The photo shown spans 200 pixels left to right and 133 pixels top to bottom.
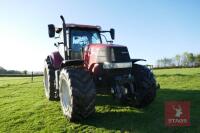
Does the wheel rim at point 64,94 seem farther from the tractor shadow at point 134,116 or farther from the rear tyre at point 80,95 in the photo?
the tractor shadow at point 134,116

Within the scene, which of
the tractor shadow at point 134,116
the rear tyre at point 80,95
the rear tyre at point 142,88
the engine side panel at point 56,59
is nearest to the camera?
the tractor shadow at point 134,116

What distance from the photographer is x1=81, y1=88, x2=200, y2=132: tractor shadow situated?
9.05 m

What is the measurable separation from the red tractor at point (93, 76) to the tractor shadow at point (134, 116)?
1.34ft

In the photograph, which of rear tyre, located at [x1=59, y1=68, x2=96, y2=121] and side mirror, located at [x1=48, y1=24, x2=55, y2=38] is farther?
side mirror, located at [x1=48, y1=24, x2=55, y2=38]

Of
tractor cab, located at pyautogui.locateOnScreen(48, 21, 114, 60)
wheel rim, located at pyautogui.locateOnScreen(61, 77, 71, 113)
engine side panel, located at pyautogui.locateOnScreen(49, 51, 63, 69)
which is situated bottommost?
wheel rim, located at pyautogui.locateOnScreen(61, 77, 71, 113)

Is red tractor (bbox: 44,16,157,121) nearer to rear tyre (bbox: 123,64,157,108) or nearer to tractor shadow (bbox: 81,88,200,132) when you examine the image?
rear tyre (bbox: 123,64,157,108)

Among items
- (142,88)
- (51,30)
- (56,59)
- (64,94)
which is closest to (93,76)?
(64,94)

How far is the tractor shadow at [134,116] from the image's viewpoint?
905 cm

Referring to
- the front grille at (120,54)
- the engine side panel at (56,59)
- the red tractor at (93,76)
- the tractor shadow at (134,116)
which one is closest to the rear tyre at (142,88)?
the red tractor at (93,76)

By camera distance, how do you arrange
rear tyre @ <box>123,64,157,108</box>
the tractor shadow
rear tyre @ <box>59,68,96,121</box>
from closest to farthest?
the tractor shadow → rear tyre @ <box>59,68,96,121</box> → rear tyre @ <box>123,64,157,108</box>

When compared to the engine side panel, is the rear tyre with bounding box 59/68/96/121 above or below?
below

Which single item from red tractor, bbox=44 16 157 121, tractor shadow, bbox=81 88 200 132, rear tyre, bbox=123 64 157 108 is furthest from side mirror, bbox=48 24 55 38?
rear tyre, bbox=123 64 157 108

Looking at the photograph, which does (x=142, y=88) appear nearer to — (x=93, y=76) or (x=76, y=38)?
(x=93, y=76)

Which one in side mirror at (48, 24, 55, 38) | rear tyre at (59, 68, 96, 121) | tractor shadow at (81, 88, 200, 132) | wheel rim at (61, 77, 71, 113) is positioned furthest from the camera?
side mirror at (48, 24, 55, 38)
